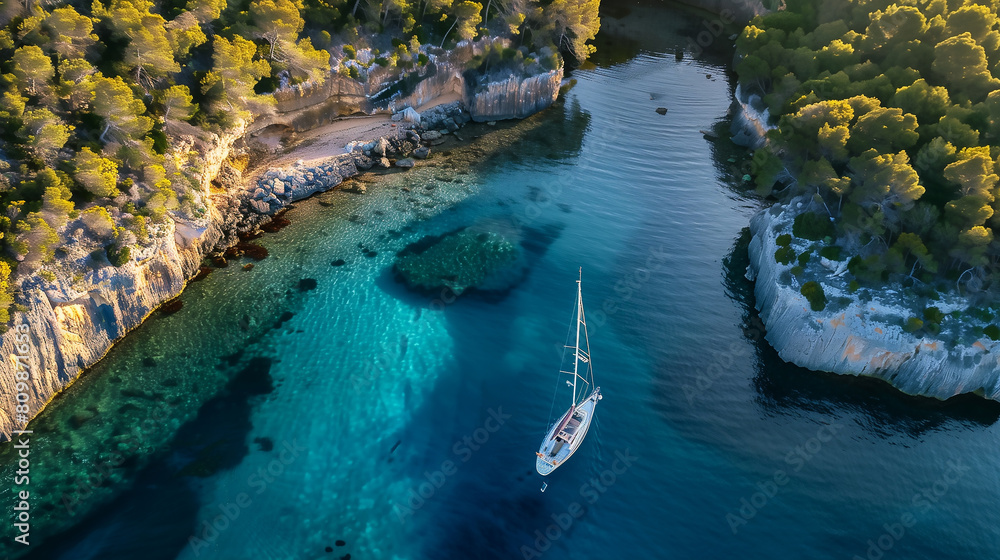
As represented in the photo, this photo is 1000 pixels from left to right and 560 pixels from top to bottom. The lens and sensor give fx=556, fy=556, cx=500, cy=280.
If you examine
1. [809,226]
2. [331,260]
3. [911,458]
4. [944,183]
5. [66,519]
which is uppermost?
[944,183]

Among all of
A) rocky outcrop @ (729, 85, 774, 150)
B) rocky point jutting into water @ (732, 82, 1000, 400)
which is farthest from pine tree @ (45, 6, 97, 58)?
rocky outcrop @ (729, 85, 774, 150)

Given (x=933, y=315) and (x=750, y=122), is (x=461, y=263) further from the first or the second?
(x=750, y=122)

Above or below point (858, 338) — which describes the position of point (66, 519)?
below

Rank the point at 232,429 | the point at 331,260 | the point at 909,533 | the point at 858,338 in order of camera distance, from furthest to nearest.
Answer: the point at 331,260, the point at 858,338, the point at 232,429, the point at 909,533

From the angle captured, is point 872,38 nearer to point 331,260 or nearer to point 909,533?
point 909,533

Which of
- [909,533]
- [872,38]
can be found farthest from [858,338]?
[872,38]

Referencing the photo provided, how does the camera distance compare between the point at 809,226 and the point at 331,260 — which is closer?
the point at 809,226

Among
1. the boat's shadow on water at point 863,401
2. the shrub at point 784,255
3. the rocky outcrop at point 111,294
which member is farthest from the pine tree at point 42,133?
the shrub at point 784,255
